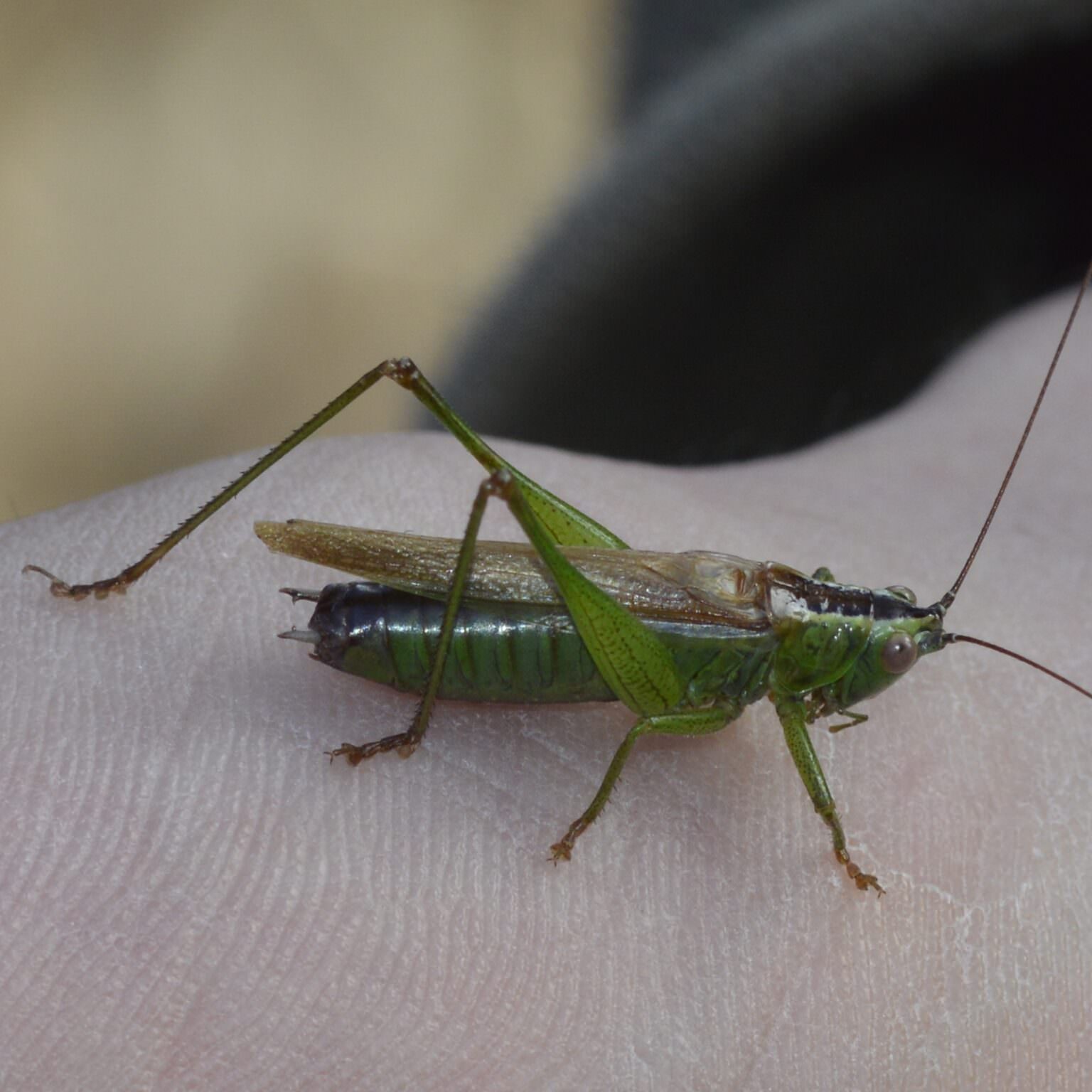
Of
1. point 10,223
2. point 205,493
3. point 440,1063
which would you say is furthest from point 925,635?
point 10,223

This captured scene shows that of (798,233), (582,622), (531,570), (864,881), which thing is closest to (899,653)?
(864,881)

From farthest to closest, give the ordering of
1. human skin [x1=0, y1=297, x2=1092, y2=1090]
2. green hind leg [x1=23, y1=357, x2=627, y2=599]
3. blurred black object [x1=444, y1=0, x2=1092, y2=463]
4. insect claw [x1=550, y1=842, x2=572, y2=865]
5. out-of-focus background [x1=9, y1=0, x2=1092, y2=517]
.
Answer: out-of-focus background [x1=9, y1=0, x2=1092, y2=517] < blurred black object [x1=444, y1=0, x2=1092, y2=463] < green hind leg [x1=23, y1=357, x2=627, y2=599] < insect claw [x1=550, y1=842, x2=572, y2=865] < human skin [x1=0, y1=297, x2=1092, y2=1090]

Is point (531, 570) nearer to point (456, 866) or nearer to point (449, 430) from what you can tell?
point (449, 430)

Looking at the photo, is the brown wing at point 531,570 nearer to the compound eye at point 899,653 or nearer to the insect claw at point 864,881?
the compound eye at point 899,653

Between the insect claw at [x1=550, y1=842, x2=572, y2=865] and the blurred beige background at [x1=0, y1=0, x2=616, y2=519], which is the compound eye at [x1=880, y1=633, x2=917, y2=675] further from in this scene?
the blurred beige background at [x1=0, y1=0, x2=616, y2=519]

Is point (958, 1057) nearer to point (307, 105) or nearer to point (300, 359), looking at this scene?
point (300, 359)

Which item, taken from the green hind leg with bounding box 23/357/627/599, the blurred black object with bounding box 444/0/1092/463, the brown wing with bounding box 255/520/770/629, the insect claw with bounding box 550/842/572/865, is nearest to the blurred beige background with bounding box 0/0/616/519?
the blurred black object with bounding box 444/0/1092/463

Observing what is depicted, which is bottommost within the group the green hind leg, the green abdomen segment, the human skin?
the human skin
